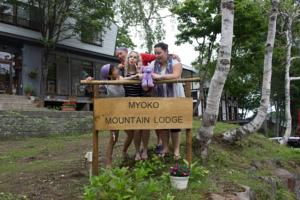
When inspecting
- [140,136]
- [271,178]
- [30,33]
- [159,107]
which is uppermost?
[30,33]

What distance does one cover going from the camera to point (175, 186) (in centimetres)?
502

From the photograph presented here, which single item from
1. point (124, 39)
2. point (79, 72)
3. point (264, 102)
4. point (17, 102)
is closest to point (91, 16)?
point (17, 102)

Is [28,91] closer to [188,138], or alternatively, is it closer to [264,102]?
[264,102]

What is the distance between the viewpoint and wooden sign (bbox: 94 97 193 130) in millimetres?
5297

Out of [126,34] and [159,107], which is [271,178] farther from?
[126,34]

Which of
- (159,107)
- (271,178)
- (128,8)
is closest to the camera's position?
(159,107)

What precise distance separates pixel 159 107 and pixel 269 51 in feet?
16.7

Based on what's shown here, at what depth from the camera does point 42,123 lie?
15805 millimetres

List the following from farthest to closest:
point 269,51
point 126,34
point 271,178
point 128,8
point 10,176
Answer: point 126,34 → point 128,8 → point 269,51 → point 271,178 → point 10,176

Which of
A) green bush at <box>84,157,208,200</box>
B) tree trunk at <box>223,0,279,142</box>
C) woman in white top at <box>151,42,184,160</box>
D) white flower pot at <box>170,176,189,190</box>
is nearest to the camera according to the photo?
green bush at <box>84,157,208,200</box>

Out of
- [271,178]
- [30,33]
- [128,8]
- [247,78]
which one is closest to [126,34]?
[128,8]

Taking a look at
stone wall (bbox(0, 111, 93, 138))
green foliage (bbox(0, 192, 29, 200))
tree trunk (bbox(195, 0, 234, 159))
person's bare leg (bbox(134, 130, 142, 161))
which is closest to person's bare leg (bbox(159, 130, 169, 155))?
person's bare leg (bbox(134, 130, 142, 161))

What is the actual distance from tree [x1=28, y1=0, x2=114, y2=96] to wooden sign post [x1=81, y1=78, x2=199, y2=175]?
1676cm

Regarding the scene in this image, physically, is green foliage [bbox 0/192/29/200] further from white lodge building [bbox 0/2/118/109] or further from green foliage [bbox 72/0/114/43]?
white lodge building [bbox 0/2/118/109]
